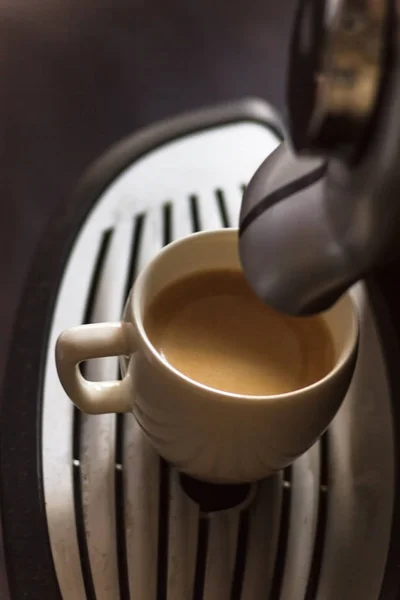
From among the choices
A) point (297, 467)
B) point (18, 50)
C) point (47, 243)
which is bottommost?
point (297, 467)

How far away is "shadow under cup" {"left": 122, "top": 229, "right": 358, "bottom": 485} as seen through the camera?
0.78 ft

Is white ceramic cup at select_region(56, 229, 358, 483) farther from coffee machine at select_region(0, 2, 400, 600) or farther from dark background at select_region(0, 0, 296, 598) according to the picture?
dark background at select_region(0, 0, 296, 598)

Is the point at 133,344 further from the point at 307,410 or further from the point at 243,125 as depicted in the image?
the point at 243,125

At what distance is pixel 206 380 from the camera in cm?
27

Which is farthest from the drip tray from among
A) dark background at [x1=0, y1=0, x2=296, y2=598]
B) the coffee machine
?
dark background at [x1=0, y1=0, x2=296, y2=598]

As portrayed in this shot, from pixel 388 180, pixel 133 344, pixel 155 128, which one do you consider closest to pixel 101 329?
pixel 133 344

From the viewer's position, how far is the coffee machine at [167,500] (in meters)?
0.27

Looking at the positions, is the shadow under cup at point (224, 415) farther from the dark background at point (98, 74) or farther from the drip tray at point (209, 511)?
the dark background at point (98, 74)

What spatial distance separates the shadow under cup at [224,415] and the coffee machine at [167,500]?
0.02 metres

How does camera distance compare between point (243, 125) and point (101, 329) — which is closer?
point (101, 329)

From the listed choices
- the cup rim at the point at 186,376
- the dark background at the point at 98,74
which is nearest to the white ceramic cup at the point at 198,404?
the cup rim at the point at 186,376

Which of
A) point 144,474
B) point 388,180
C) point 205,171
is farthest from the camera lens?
point 205,171

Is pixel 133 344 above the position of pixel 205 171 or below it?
below

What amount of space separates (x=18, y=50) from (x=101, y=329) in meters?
0.30
